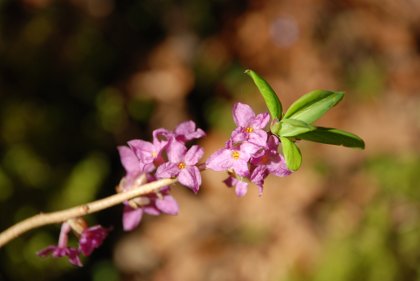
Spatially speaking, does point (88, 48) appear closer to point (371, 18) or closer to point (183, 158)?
point (371, 18)

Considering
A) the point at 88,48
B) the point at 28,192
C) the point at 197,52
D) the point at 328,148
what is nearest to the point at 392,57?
the point at 328,148

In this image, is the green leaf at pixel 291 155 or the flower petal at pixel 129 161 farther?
the flower petal at pixel 129 161

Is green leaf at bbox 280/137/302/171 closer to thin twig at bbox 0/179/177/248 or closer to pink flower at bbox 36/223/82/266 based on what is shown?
thin twig at bbox 0/179/177/248

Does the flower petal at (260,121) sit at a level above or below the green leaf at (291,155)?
above

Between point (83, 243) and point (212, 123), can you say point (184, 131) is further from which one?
point (212, 123)

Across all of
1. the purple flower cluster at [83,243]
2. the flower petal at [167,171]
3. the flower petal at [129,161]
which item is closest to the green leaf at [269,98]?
the flower petal at [167,171]

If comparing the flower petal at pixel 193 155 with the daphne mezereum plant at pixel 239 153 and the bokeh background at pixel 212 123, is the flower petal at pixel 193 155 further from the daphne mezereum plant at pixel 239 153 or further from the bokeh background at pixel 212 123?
the bokeh background at pixel 212 123
